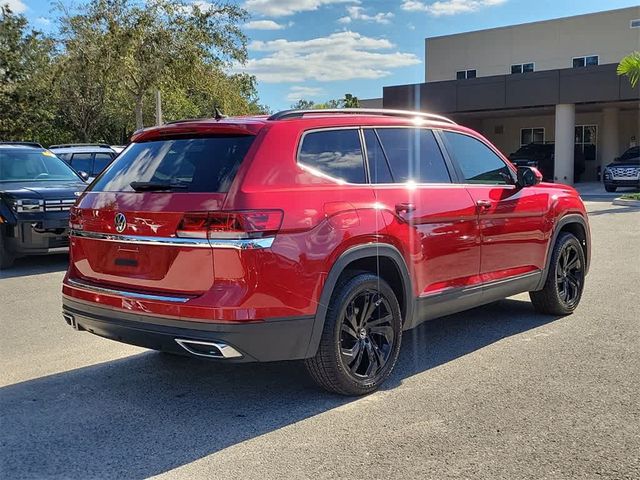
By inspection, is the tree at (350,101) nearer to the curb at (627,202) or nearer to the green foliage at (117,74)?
the green foliage at (117,74)

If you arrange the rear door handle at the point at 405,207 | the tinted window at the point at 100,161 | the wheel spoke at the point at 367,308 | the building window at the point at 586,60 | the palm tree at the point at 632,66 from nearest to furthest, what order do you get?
the wheel spoke at the point at 367,308, the rear door handle at the point at 405,207, the tinted window at the point at 100,161, the palm tree at the point at 632,66, the building window at the point at 586,60

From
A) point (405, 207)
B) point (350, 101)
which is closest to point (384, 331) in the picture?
point (405, 207)

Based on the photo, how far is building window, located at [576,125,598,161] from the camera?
34000 mm

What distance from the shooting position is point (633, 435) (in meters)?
3.81

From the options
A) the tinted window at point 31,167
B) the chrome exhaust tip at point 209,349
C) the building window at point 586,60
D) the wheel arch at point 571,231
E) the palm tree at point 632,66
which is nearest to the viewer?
the chrome exhaust tip at point 209,349

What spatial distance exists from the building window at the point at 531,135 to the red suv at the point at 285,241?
107 feet

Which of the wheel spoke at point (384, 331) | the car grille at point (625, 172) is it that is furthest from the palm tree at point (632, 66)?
the wheel spoke at point (384, 331)

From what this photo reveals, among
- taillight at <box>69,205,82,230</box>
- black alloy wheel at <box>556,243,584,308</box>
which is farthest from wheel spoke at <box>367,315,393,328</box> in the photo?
black alloy wheel at <box>556,243,584,308</box>

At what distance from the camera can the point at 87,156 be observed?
14.1 m

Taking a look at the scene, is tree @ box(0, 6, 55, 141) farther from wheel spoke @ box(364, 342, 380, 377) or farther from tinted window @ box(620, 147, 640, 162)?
wheel spoke @ box(364, 342, 380, 377)

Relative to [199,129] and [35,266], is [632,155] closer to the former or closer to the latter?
[35,266]

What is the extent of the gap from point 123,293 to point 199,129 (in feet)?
3.80

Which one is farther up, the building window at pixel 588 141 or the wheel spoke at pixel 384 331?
the building window at pixel 588 141

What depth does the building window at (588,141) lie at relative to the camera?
34000 mm
